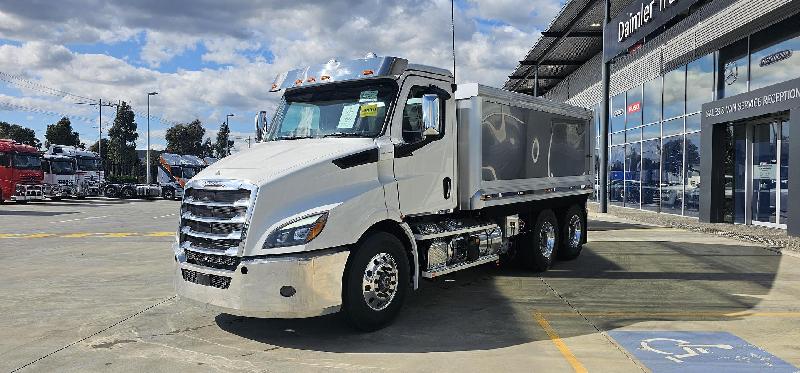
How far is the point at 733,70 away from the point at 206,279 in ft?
54.9

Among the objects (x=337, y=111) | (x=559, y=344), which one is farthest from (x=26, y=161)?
(x=559, y=344)

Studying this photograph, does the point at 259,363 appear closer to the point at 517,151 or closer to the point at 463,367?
the point at 463,367

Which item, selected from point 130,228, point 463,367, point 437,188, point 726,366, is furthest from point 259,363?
point 130,228

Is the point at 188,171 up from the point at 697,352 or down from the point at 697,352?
up

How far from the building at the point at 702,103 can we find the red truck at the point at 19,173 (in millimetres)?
26674

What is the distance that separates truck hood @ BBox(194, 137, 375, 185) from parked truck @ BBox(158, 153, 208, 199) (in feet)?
127

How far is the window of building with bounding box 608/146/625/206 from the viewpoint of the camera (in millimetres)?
25938

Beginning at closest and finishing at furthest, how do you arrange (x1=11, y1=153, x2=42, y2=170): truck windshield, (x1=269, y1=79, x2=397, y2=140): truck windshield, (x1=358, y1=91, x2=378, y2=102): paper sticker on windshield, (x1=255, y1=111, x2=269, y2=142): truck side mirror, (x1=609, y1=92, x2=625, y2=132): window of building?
(x1=269, y1=79, x2=397, y2=140): truck windshield
(x1=358, y1=91, x2=378, y2=102): paper sticker on windshield
(x1=255, y1=111, x2=269, y2=142): truck side mirror
(x1=609, y1=92, x2=625, y2=132): window of building
(x1=11, y1=153, x2=42, y2=170): truck windshield

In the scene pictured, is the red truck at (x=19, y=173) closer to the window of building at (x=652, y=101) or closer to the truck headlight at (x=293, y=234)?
the window of building at (x=652, y=101)

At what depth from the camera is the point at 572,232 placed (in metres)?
10.6

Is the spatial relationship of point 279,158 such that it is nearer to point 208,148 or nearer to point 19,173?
point 19,173

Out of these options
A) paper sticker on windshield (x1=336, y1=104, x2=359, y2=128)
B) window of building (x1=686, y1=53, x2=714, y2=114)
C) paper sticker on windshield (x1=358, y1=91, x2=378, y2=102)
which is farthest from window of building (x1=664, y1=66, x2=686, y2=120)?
paper sticker on windshield (x1=336, y1=104, x2=359, y2=128)

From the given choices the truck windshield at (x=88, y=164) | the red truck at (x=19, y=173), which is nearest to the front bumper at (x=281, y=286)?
the red truck at (x=19, y=173)

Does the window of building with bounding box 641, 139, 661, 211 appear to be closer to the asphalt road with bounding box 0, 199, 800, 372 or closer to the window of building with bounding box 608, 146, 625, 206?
the window of building with bounding box 608, 146, 625, 206
